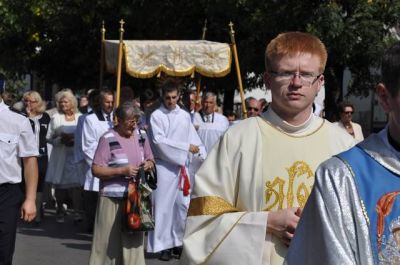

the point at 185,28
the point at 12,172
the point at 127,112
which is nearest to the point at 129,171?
the point at 127,112

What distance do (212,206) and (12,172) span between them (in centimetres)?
302

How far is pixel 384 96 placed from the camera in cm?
266

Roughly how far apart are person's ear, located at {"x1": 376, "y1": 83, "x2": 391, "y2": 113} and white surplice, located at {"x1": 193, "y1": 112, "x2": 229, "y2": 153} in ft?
30.0

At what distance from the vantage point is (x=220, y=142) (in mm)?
4207

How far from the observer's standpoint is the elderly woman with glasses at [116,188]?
7961mm

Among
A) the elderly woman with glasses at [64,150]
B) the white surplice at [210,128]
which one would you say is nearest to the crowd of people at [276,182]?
the white surplice at [210,128]

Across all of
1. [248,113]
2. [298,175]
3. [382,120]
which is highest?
[298,175]

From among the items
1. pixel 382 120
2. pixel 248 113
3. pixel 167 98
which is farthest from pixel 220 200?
pixel 382 120

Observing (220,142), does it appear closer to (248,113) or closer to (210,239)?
(210,239)

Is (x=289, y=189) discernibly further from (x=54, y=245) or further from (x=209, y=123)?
(x=209, y=123)

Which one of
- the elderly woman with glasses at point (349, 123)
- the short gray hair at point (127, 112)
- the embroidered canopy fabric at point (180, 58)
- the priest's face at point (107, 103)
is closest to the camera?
the short gray hair at point (127, 112)

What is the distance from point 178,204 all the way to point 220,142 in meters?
6.77

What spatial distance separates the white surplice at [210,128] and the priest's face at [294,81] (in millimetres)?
7633

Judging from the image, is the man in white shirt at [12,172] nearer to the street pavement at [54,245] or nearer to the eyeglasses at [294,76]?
the eyeglasses at [294,76]
